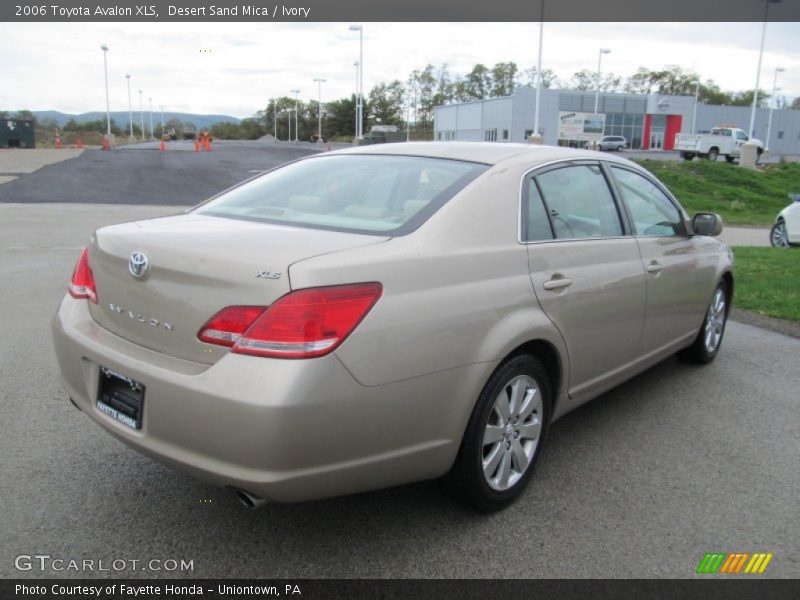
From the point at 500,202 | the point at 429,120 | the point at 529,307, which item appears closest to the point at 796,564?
the point at 529,307

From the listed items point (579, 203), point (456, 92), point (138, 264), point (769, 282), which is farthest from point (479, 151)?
point (456, 92)

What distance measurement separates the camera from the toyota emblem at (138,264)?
2697mm

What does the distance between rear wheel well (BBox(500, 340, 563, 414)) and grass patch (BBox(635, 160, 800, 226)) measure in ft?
58.0

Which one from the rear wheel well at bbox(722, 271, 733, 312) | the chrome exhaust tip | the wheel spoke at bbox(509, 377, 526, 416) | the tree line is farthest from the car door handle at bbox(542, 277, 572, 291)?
the tree line

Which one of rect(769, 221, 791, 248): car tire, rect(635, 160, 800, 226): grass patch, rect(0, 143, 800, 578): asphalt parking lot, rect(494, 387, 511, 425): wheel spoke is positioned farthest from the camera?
rect(635, 160, 800, 226): grass patch

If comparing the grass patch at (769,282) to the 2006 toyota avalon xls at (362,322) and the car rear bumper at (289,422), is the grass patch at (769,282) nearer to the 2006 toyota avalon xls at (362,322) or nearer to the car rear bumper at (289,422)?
the 2006 toyota avalon xls at (362,322)

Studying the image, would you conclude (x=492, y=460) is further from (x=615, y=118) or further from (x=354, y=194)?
(x=615, y=118)

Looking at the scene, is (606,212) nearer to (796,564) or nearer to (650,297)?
(650,297)

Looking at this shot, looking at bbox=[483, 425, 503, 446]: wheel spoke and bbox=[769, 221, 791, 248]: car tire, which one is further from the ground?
bbox=[483, 425, 503, 446]: wheel spoke

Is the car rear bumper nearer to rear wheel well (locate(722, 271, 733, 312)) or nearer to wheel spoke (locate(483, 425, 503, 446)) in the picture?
wheel spoke (locate(483, 425, 503, 446))

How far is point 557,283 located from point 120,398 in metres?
2.02

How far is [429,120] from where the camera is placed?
362 ft

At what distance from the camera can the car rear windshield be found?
121 inches

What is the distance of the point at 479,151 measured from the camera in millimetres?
3666
